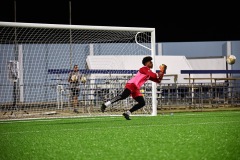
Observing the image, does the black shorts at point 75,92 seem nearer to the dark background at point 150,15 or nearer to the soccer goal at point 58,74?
the soccer goal at point 58,74

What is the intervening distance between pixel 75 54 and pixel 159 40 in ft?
38.5

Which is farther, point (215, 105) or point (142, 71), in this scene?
point (215, 105)

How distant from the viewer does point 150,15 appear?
22172mm

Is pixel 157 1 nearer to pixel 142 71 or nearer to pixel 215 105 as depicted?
pixel 215 105

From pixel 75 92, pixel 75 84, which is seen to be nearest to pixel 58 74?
pixel 75 84

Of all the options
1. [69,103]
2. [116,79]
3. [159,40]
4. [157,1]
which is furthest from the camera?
[159,40]

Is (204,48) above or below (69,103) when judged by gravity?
above

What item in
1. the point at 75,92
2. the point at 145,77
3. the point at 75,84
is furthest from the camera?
the point at 75,84

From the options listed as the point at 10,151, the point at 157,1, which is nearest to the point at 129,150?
the point at 10,151

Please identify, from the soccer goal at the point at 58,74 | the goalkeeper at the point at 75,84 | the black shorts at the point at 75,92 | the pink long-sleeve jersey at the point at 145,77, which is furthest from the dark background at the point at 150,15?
the pink long-sleeve jersey at the point at 145,77

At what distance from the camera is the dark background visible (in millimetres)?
20828

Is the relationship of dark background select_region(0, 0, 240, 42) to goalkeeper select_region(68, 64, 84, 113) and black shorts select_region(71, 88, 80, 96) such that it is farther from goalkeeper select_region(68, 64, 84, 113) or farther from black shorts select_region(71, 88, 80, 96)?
black shorts select_region(71, 88, 80, 96)

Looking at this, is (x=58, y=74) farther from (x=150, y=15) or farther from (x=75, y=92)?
(x=150, y=15)

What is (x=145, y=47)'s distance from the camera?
1136 centimetres
